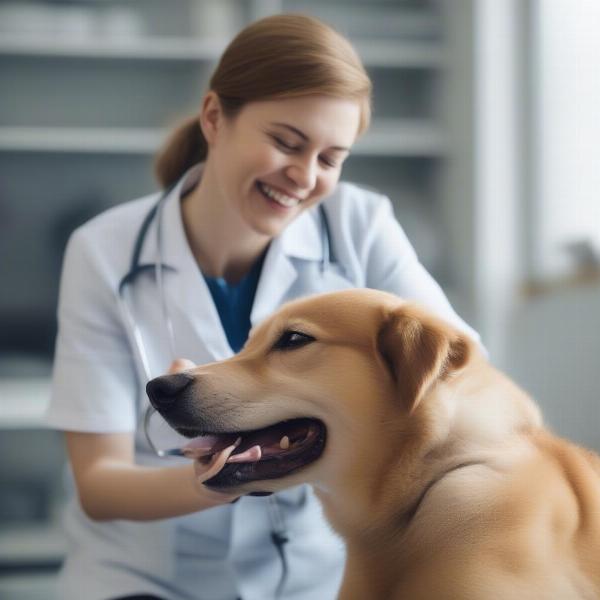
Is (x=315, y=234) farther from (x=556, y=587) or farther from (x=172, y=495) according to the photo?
(x=556, y=587)

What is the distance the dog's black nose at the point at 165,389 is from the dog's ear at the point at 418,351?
243mm

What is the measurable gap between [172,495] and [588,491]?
554 millimetres

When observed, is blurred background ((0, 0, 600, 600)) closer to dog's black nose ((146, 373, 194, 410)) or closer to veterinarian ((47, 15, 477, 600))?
veterinarian ((47, 15, 477, 600))

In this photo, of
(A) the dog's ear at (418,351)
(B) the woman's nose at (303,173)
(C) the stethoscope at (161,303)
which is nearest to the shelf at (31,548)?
(C) the stethoscope at (161,303)

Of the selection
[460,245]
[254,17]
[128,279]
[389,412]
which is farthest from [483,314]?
[389,412]

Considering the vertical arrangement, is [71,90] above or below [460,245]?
above

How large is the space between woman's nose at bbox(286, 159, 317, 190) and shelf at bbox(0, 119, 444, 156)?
1931 millimetres

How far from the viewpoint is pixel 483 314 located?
3.33 meters

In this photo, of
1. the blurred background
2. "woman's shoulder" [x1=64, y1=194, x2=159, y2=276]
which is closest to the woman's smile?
"woman's shoulder" [x1=64, y1=194, x2=159, y2=276]

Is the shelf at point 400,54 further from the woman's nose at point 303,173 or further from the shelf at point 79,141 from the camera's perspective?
the woman's nose at point 303,173

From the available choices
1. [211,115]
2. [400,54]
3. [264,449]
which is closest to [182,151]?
[211,115]

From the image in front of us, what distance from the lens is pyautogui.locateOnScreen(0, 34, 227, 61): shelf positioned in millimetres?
3250

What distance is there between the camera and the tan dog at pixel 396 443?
3.15 feet

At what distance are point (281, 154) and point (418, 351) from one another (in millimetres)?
445
